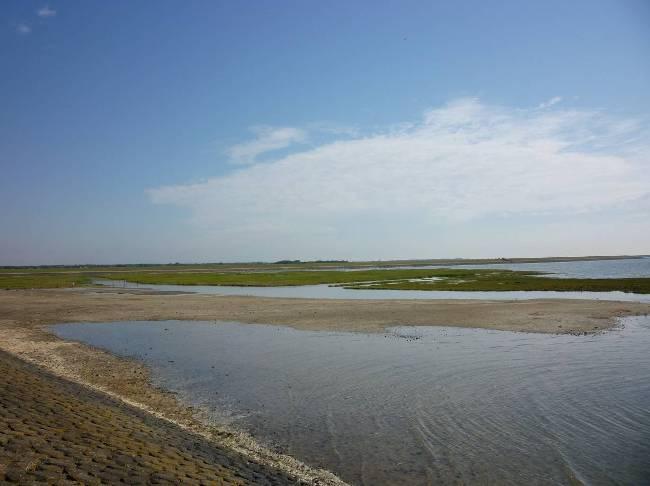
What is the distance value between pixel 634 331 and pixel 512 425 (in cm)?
1803

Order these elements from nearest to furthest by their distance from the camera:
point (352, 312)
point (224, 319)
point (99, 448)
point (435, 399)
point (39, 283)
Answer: point (99, 448) → point (435, 399) → point (224, 319) → point (352, 312) → point (39, 283)

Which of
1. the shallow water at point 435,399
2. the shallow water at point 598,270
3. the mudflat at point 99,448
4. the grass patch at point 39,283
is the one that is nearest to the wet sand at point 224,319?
the mudflat at point 99,448

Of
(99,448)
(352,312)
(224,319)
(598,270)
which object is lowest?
(224,319)

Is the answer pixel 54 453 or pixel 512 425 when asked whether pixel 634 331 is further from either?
pixel 54 453

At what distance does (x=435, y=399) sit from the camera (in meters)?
14.3

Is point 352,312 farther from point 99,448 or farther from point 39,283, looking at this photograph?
point 39,283

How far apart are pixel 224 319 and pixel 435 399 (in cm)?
2300

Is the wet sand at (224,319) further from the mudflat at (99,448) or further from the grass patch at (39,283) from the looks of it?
the grass patch at (39,283)

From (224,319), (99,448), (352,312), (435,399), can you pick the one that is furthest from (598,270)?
(99,448)

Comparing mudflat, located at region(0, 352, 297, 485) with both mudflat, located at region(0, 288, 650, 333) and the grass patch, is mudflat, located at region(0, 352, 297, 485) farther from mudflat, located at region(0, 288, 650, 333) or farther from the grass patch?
the grass patch

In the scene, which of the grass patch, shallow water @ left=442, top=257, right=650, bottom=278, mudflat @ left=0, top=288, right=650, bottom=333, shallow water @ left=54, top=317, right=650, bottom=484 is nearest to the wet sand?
mudflat @ left=0, top=288, right=650, bottom=333

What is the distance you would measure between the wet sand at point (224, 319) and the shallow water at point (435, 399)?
964mm

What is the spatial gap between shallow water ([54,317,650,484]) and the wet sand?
3.16ft

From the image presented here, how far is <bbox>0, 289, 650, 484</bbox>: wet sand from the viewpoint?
487 inches
